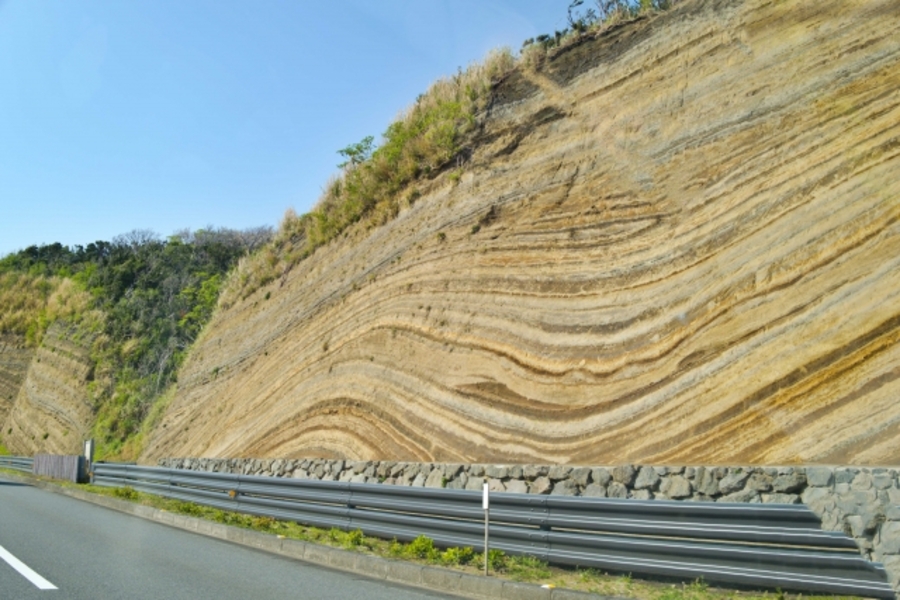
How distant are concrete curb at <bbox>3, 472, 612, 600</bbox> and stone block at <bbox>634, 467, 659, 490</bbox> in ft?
6.31

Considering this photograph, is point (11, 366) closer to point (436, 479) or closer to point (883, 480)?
point (436, 479)

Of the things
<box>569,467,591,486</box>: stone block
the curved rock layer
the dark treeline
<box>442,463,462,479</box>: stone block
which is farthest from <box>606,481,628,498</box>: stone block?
the curved rock layer

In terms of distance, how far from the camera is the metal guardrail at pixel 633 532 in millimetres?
6180

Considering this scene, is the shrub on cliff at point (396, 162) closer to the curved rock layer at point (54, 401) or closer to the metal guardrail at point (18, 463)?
the metal guardrail at point (18, 463)

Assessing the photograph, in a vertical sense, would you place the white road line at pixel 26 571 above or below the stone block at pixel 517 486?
below

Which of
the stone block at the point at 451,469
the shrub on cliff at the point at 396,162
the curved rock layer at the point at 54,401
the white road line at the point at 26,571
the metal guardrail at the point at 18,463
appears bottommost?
the white road line at the point at 26,571

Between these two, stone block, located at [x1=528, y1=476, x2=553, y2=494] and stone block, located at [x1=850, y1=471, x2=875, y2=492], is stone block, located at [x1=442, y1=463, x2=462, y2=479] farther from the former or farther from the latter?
stone block, located at [x1=850, y1=471, x2=875, y2=492]

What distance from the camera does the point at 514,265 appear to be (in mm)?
14695

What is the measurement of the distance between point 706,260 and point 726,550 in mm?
5612

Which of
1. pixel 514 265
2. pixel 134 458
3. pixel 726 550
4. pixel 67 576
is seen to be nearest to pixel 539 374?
pixel 514 265

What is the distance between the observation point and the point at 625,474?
8.88m

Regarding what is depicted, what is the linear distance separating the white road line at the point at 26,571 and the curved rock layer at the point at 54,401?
26062 mm

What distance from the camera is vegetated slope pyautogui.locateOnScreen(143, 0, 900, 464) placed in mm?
9656

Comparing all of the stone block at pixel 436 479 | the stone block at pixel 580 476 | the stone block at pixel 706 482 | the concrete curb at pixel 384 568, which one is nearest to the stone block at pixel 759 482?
the stone block at pixel 706 482
